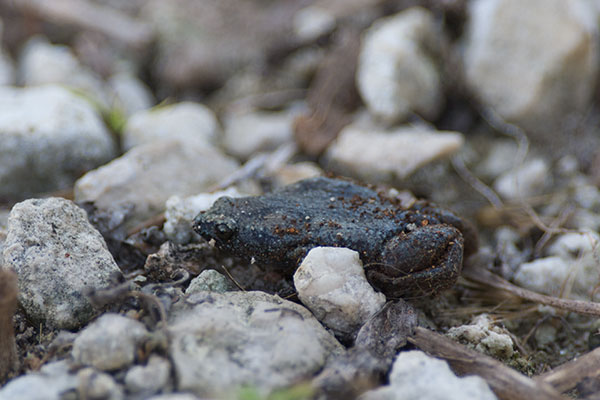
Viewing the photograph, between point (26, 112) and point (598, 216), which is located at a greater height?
point (26, 112)

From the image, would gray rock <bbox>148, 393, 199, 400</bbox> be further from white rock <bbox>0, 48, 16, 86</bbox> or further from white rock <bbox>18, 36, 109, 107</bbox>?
white rock <bbox>0, 48, 16, 86</bbox>

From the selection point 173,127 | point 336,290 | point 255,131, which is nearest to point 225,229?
point 336,290

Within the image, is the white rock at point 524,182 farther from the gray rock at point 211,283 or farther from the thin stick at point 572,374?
the gray rock at point 211,283

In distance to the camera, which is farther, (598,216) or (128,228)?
(598,216)

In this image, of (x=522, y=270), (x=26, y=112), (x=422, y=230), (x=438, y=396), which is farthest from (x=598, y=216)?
(x=26, y=112)

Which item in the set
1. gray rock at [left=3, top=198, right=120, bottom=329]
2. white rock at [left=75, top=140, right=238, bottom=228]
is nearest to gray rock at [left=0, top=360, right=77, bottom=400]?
gray rock at [left=3, top=198, right=120, bottom=329]

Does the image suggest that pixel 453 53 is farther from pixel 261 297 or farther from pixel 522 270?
pixel 261 297

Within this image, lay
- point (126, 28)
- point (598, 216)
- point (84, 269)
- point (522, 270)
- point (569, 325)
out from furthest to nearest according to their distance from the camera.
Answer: point (126, 28), point (598, 216), point (522, 270), point (569, 325), point (84, 269)

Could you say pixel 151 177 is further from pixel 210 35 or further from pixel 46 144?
pixel 210 35

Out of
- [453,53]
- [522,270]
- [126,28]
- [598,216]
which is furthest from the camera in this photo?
[126,28]
